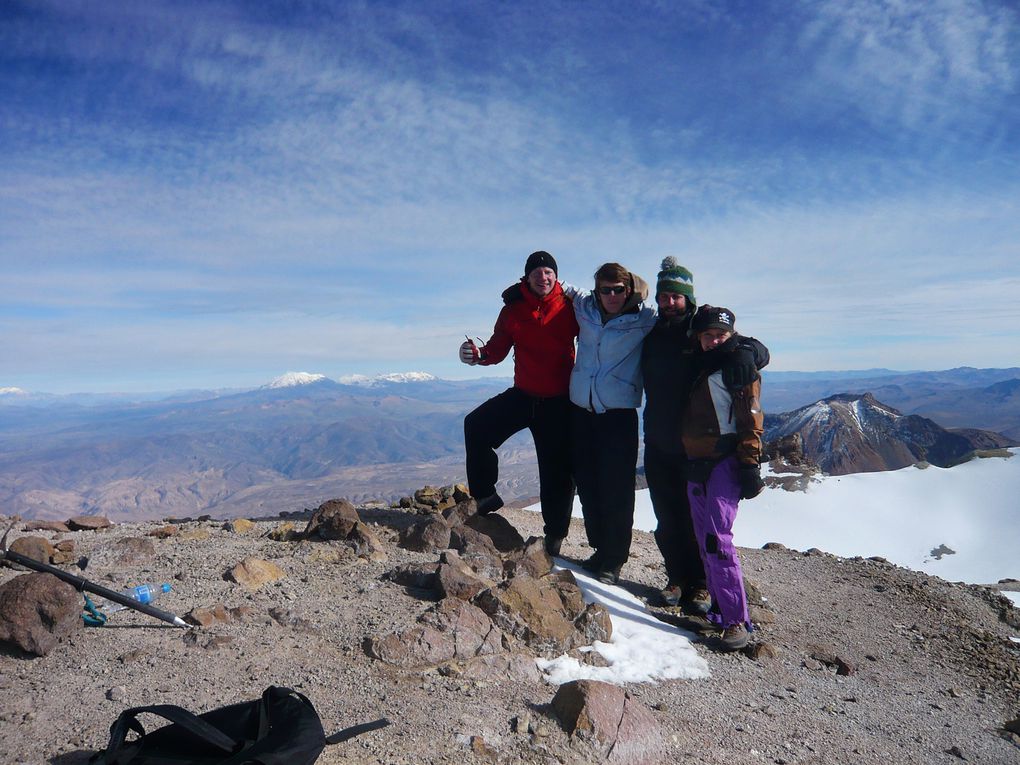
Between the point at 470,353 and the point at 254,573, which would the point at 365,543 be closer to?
the point at 254,573

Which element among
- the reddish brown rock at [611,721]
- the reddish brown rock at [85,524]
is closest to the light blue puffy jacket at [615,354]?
the reddish brown rock at [611,721]

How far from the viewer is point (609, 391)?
5766 mm

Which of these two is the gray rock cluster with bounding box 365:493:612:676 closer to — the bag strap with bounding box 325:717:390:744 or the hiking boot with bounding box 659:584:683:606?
the bag strap with bounding box 325:717:390:744

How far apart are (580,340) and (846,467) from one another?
9265 cm

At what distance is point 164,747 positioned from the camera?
2.45m

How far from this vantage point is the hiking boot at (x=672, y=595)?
6.16 meters

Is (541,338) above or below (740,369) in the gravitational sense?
above

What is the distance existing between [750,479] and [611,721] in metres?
2.52

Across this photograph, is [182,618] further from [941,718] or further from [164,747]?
[941,718]

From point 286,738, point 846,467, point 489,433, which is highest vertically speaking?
point 489,433

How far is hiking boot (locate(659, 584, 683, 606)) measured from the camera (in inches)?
243

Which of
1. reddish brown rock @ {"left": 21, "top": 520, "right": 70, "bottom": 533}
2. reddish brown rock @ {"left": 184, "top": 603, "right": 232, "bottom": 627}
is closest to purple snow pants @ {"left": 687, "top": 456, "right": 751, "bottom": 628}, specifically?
reddish brown rock @ {"left": 184, "top": 603, "right": 232, "bottom": 627}

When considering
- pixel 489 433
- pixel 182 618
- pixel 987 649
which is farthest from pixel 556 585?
pixel 987 649

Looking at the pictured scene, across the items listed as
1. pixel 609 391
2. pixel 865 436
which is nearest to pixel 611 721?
pixel 609 391
